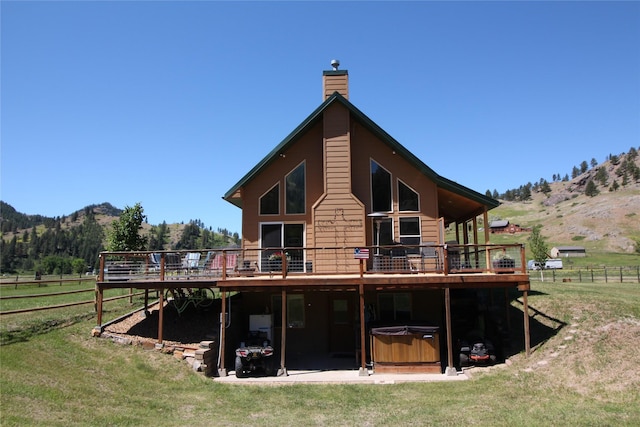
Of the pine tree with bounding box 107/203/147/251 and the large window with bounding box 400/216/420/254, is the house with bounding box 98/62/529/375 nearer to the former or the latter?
the large window with bounding box 400/216/420/254

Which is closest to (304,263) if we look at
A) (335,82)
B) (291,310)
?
(291,310)

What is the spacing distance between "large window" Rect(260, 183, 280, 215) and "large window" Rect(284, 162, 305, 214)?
358 mm

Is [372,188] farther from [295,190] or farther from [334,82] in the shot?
[334,82]

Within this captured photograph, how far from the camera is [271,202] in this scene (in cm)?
1617

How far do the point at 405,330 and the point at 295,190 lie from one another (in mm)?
6385

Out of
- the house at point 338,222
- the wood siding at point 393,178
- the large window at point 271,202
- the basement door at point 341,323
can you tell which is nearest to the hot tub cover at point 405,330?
the house at point 338,222

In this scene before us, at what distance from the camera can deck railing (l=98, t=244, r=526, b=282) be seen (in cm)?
1320

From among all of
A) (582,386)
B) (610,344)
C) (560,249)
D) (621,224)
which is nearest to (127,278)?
Result: (582,386)

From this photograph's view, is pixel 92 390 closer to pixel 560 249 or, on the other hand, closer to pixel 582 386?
pixel 582 386

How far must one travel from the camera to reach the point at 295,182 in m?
16.3

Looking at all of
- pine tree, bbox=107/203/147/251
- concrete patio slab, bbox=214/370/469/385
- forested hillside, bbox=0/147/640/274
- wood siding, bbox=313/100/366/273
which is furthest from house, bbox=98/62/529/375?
forested hillside, bbox=0/147/640/274

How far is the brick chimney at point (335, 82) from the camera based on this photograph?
650 inches

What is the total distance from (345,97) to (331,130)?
5.03 ft

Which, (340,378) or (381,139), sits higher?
(381,139)
